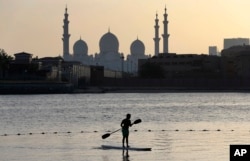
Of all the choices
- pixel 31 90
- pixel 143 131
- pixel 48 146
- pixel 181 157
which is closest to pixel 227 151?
pixel 181 157

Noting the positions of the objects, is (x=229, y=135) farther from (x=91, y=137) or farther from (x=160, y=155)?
(x=160, y=155)

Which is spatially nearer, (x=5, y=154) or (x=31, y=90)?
(x=5, y=154)

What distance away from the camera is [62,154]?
121 feet

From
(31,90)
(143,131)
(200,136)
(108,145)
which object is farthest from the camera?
(31,90)

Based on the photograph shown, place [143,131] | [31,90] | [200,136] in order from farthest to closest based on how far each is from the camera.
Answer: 1. [31,90]
2. [143,131]
3. [200,136]

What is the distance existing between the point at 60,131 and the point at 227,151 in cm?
1966

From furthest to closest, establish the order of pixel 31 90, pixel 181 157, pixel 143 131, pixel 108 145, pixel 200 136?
pixel 31 90 → pixel 143 131 → pixel 200 136 → pixel 108 145 → pixel 181 157

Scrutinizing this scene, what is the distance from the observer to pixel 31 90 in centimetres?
19538

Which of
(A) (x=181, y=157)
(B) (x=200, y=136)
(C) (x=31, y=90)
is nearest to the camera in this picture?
(A) (x=181, y=157)

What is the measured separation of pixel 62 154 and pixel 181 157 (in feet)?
17.5

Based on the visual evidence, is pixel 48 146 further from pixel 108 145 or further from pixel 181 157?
pixel 181 157

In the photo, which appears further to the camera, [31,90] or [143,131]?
[31,90]

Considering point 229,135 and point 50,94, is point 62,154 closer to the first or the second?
point 229,135

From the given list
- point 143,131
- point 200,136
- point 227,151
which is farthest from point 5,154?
point 143,131
